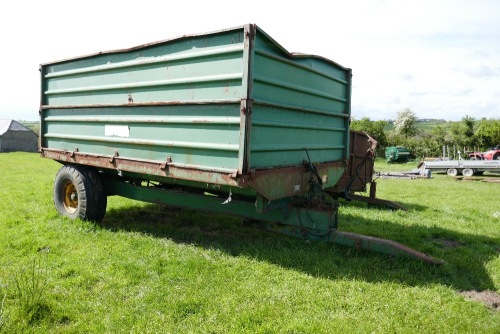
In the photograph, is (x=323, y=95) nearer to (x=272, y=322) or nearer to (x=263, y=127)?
(x=263, y=127)

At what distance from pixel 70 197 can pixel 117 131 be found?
1896mm

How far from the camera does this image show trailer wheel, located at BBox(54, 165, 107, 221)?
5.85m

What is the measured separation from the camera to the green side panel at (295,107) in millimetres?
3977

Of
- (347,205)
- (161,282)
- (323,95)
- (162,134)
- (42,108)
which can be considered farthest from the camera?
(347,205)

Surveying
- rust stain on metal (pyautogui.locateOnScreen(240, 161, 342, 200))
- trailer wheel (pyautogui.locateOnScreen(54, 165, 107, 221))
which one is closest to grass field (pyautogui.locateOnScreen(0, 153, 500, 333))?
trailer wheel (pyautogui.locateOnScreen(54, 165, 107, 221))

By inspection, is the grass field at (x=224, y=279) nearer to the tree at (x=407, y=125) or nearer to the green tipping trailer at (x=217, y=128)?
the green tipping trailer at (x=217, y=128)

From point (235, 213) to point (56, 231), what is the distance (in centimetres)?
263

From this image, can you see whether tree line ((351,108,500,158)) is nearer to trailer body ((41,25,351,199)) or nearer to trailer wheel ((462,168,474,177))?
trailer wheel ((462,168,474,177))

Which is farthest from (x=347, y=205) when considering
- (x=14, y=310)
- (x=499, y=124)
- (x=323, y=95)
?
(x=499, y=124)

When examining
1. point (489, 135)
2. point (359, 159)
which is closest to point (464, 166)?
point (359, 159)

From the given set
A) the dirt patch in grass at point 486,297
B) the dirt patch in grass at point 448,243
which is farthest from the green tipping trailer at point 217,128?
the dirt patch in grass at point 448,243

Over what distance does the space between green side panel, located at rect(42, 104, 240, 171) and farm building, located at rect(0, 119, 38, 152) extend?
31.6 m

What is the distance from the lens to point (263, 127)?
405cm

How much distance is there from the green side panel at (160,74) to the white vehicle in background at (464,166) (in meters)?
18.9
